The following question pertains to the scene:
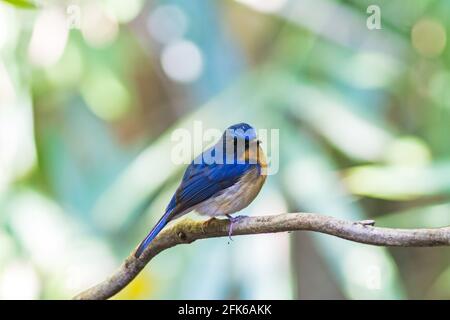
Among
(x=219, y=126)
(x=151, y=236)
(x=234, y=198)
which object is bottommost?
(x=151, y=236)

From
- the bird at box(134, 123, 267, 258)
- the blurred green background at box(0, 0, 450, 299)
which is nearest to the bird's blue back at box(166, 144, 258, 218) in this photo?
the bird at box(134, 123, 267, 258)

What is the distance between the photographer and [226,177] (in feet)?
6.24

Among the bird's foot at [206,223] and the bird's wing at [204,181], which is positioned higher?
the bird's wing at [204,181]

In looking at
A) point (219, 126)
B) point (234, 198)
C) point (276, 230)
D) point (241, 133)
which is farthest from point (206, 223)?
point (219, 126)

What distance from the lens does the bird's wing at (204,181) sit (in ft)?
5.95

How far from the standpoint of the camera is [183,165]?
2420 mm

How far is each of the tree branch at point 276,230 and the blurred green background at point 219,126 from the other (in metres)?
0.67

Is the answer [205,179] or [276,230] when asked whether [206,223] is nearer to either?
[205,179]

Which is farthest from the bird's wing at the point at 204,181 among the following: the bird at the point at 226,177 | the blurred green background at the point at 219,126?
the blurred green background at the point at 219,126

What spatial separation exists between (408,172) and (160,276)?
0.92 metres

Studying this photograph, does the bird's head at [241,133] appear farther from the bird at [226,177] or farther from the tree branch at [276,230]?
the tree branch at [276,230]

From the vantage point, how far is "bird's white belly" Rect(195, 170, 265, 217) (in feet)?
6.10

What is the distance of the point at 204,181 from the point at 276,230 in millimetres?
475

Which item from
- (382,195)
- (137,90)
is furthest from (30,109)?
(382,195)
